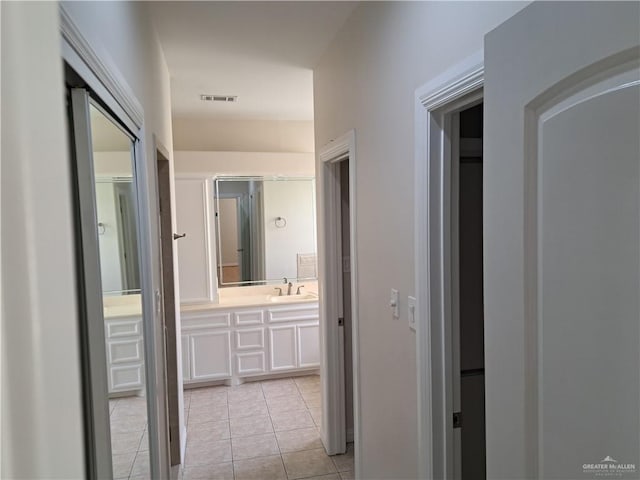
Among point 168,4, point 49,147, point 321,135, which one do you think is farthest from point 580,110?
point 321,135

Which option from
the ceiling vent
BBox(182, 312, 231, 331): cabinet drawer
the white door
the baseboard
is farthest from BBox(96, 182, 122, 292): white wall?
BBox(182, 312, 231, 331): cabinet drawer

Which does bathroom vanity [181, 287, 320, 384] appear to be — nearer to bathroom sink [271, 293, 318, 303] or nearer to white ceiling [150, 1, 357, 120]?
bathroom sink [271, 293, 318, 303]

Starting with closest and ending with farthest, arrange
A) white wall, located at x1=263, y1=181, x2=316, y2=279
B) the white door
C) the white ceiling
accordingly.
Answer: the white door → the white ceiling → white wall, located at x1=263, y1=181, x2=316, y2=279

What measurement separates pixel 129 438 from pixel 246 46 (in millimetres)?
2109

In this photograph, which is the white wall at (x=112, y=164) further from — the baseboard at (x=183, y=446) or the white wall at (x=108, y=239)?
the baseboard at (x=183, y=446)

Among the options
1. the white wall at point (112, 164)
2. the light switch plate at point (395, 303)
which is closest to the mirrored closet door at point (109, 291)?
the white wall at point (112, 164)

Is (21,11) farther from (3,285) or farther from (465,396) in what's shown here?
(465,396)

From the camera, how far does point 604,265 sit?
708 millimetres

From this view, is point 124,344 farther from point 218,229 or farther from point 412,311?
point 218,229

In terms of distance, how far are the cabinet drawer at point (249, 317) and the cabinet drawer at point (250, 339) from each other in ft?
0.26

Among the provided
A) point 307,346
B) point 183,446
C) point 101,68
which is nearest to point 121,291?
point 101,68

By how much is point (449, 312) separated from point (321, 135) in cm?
168

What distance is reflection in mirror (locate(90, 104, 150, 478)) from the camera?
121 cm

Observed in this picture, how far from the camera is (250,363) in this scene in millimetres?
4199
